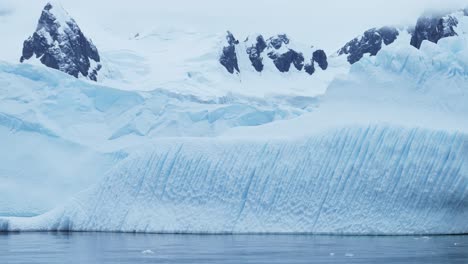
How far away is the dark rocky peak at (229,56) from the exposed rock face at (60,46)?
15.0 meters

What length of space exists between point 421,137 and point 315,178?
2.93 meters

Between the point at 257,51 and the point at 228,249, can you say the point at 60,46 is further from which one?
the point at 228,249

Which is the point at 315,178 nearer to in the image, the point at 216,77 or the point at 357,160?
the point at 357,160

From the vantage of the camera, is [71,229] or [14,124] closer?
[71,229]

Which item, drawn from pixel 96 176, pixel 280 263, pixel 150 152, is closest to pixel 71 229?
pixel 150 152

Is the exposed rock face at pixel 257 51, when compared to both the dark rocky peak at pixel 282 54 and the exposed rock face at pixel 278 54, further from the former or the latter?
the dark rocky peak at pixel 282 54

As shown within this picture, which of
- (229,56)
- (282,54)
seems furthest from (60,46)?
(282,54)

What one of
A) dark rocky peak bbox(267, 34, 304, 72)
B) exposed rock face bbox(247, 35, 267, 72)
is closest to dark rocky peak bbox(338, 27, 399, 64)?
dark rocky peak bbox(267, 34, 304, 72)

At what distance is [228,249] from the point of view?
56.9 feet

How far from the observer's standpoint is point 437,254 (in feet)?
50.7

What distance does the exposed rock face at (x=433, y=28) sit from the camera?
8256 centimetres

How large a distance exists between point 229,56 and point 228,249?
87278 mm

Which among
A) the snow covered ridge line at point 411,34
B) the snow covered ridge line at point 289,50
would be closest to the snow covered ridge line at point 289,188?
the snow covered ridge line at point 411,34

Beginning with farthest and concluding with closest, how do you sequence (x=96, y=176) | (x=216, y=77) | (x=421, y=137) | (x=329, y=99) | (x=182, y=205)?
(x=216, y=77), (x=96, y=176), (x=329, y=99), (x=182, y=205), (x=421, y=137)
